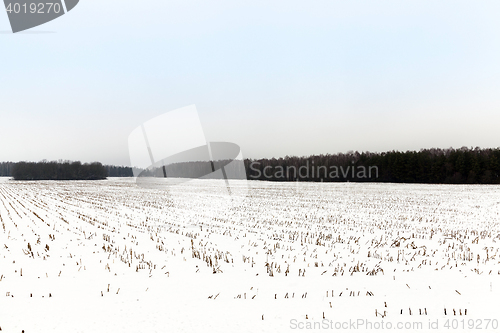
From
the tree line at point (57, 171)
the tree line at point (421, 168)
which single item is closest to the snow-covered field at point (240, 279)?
the tree line at point (421, 168)

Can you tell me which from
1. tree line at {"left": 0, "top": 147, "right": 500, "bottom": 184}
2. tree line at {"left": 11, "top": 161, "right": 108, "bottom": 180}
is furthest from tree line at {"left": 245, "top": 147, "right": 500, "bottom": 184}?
tree line at {"left": 11, "top": 161, "right": 108, "bottom": 180}

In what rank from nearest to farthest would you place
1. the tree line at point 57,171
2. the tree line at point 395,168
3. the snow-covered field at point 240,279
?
the snow-covered field at point 240,279, the tree line at point 395,168, the tree line at point 57,171

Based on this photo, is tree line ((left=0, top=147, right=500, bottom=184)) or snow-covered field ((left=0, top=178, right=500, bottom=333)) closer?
snow-covered field ((left=0, top=178, right=500, bottom=333))

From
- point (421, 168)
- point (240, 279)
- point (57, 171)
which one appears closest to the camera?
point (240, 279)

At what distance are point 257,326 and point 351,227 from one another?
34.0ft

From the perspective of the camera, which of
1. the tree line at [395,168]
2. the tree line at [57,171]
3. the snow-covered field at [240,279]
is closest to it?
the snow-covered field at [240,279]

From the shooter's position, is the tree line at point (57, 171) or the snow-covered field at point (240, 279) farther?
the tree line at point (57, 171)

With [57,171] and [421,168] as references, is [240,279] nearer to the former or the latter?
[421,168]

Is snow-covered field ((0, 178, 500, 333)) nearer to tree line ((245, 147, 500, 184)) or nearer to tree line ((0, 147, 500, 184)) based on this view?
tree line ((0, 147, 500, 184))

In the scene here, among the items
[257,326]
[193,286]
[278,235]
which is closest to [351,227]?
[278,235]

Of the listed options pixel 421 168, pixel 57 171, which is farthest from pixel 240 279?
pixel 57 171

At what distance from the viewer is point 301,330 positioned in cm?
439

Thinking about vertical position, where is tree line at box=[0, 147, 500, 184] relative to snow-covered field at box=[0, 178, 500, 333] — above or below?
above

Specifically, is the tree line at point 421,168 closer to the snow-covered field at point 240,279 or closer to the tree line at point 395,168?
the tree line at point 395,168
